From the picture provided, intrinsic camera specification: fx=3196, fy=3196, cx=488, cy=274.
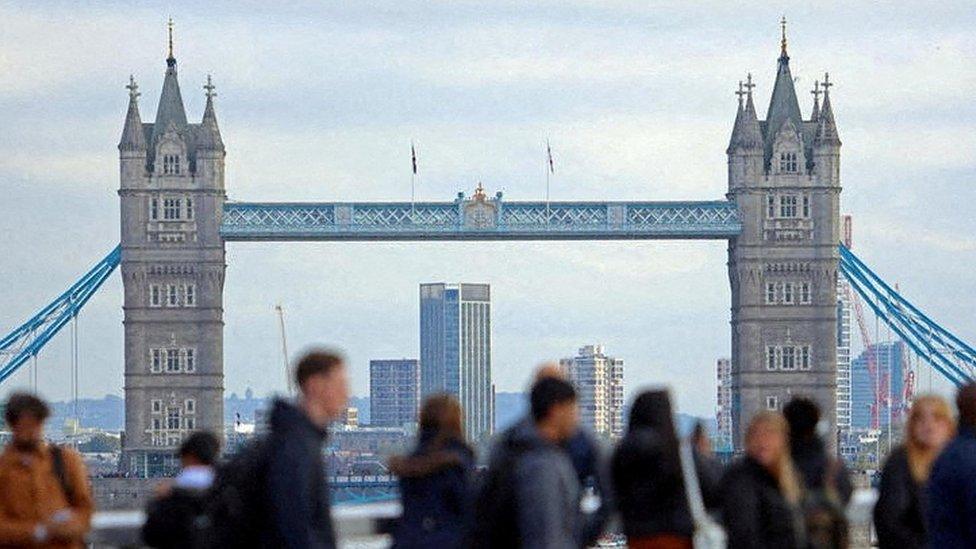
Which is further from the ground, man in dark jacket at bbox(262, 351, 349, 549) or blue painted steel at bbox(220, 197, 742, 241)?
blue painted steel at bbox(220, 197, 742, 241)

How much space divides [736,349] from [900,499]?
97.6 m

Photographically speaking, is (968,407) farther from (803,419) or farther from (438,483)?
(438,483)

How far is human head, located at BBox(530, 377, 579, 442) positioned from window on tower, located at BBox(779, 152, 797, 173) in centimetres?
10081

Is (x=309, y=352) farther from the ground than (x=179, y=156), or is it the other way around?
(x=179, y=156)

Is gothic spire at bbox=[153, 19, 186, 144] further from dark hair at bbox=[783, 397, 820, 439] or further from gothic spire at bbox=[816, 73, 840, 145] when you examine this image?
dark hair at bbox=[783, 397, 820, 439]

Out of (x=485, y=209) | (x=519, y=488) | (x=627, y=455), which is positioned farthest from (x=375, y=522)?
(x=485, y=209)

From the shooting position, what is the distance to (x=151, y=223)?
11244 cm

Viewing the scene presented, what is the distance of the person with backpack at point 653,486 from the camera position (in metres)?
14.1

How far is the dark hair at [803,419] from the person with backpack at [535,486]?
263 cm

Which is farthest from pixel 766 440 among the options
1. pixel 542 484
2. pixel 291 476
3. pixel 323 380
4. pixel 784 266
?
pixel 784 266

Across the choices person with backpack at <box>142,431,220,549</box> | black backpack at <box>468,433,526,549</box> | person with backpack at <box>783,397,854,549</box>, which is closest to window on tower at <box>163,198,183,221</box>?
person with backpack at <box>783,397,854,549</box>

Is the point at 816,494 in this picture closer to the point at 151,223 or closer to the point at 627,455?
the point at 627,455

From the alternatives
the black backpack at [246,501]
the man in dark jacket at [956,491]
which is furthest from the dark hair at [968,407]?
the black backpack at [246,501]

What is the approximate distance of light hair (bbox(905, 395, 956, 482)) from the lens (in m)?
15.1
